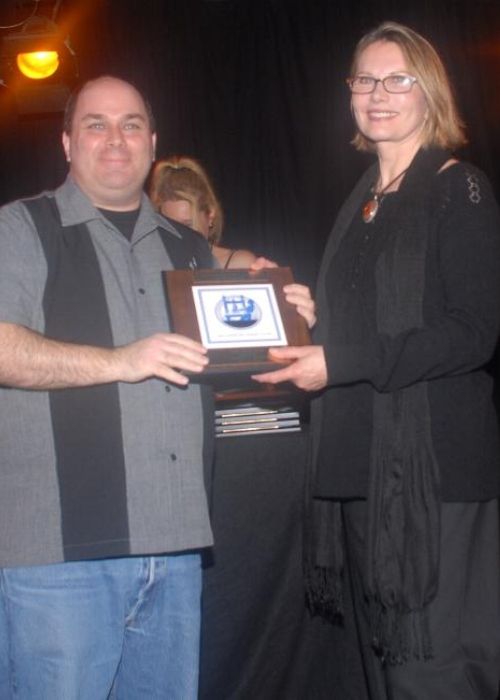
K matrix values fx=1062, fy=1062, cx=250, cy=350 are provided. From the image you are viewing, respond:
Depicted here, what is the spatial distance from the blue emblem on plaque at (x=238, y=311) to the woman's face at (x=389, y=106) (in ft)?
1.65

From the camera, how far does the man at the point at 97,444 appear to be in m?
2.29

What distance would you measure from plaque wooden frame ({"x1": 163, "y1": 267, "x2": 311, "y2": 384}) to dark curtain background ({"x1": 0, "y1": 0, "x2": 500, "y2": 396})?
10.8 feet

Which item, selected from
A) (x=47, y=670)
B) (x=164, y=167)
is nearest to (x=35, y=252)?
(x=47, y=670)

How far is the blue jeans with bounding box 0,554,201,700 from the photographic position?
2.28 metres

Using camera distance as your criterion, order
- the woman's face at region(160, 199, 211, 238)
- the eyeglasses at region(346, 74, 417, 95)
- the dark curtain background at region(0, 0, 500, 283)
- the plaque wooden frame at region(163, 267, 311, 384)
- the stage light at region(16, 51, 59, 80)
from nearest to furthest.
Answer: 1. the plaque wooden frame at region(163, 267, 311, 384)
2. the eyeglasses at region(346, 74, 417, 95)
3. the woman's face at region(160, 199, 211, 238)
4. the dark curtain background at region(0, 0, 500, 283)
5. the stage light at region(16, 51, 59, 80)

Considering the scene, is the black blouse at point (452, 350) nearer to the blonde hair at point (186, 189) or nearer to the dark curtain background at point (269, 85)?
the blonde hair at point (186, 189)

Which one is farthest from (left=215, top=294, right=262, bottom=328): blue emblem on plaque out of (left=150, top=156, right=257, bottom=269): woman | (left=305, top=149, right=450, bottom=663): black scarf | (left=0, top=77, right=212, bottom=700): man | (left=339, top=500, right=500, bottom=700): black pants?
(left=150, top=156, right=257, bottom=269): woman

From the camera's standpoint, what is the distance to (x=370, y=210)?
2660 millimetres

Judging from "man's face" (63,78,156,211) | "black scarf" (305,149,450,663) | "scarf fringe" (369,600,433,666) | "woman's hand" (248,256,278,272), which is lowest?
"scarf fringe" (369,600,433,666)

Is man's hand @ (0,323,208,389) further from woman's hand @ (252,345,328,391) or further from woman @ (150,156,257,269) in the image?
woman @ (150,156,257,269)

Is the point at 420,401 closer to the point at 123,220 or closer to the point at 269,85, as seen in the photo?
the point at 123,220

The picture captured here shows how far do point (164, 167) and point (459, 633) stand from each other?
2.80m

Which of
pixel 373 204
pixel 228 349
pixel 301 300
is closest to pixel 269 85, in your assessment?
pixel 373 204

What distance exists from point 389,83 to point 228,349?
0.75 m
